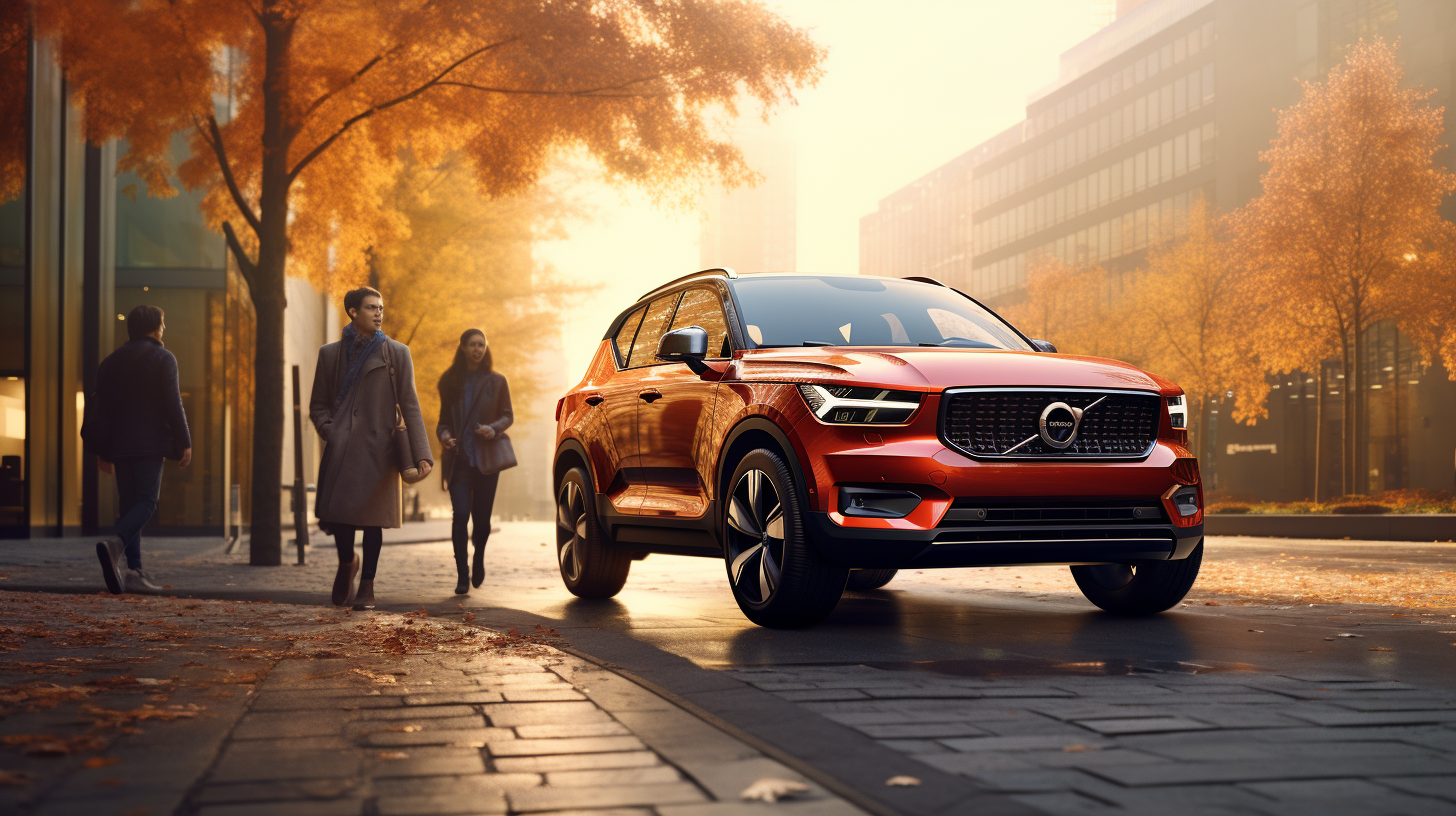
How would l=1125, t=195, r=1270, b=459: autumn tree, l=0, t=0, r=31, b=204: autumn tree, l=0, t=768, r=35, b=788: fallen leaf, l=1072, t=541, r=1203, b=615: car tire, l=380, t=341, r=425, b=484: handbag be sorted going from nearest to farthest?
1. l=0, t=768, r=35, b=788: fallen leaf
2. l=1072, t=541, r=1203, b=615: car tire
3. l=380, t=341, r=425, b=484: handbag
4. l=0, t=0, r=31, b=204: autumn tree
5. l=1125, t=195, r=1270, b=459: autumn tree

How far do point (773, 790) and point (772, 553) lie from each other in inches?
132

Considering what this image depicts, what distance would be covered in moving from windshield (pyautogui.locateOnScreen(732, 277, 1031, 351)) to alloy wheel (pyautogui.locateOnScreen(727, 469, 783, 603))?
873 mm

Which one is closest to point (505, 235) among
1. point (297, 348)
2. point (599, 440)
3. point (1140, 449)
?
point (297, 348)

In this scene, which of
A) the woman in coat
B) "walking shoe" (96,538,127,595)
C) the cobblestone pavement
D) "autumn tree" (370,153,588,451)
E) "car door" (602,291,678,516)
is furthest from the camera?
"autumn tree" (370,153,588,451)

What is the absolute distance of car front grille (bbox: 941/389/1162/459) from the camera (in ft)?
20.7

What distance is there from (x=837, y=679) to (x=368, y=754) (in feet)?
6.28

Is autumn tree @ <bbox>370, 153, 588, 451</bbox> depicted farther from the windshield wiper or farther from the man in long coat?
the windshield wiper

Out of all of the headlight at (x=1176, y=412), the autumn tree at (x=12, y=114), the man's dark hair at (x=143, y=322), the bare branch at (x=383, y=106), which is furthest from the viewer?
the autumn tree at (x=12, y=114)

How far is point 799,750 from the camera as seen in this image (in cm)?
382

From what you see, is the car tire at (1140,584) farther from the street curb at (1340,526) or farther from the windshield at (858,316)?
the street curb at (1340,526)

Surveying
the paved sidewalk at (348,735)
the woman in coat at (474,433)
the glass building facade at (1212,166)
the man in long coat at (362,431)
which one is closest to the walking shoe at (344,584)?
the man in long coat at (362,431)

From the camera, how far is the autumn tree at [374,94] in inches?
516

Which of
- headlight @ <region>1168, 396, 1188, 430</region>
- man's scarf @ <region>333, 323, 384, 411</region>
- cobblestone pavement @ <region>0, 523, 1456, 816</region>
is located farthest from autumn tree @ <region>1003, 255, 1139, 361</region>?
headlight @ <region>1168, 396, 1188, 430</region>

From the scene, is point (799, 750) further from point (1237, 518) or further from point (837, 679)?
point (1237, 518)
